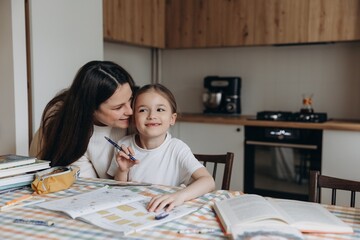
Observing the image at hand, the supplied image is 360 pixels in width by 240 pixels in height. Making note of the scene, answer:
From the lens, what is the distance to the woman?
1.51 meters

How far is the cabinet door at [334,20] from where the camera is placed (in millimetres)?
2799

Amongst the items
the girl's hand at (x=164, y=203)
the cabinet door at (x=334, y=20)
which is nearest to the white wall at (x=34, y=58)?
the girl's hand at (x=164, y=203)

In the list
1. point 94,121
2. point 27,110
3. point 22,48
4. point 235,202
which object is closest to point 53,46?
point 22,48

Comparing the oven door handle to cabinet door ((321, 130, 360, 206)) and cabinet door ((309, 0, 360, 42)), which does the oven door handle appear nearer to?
cabinet door ((321, 130, 360, 206))

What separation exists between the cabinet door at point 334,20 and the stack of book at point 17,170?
2349 millimetres

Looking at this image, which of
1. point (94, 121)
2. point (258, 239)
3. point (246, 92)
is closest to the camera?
point (258, 239)

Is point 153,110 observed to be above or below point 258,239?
above

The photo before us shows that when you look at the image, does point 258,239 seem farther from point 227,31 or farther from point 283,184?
point 227,31

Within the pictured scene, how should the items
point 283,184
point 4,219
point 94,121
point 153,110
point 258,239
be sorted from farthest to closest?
point 283,184 < point 94,121 < point 153,110 < point 4,219 < point 258,239

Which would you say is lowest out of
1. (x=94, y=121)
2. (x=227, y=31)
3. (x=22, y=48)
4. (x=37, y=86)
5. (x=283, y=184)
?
(x=283, y=184)

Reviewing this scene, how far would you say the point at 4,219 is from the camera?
3.22ft

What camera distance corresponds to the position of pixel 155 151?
4.94ft

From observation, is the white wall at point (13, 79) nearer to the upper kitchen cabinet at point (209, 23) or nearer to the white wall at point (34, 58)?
the white wall at point (34, 58)

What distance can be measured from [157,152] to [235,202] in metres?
0.52
